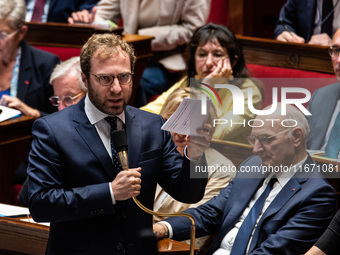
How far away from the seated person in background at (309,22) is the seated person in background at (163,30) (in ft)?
1.38

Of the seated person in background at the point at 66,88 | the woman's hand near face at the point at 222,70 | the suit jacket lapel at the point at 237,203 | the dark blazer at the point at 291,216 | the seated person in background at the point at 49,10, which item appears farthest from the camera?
the seated person in background at the point at 49,10

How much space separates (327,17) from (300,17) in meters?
0.13

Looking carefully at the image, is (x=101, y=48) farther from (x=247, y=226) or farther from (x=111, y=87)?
(x=247, y=226)

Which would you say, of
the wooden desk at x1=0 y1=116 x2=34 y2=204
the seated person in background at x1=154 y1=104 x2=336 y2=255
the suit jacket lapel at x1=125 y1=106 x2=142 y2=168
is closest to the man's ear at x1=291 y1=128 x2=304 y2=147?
the seated person in background at x1=154 y1=104 x2=336 y2=255

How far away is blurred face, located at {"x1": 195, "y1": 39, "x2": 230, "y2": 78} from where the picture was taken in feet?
7.90

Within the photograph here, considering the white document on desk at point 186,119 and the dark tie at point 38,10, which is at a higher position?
the dark tie at point 38,10

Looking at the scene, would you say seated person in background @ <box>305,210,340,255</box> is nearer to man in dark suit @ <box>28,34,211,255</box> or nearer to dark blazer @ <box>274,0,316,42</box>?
man in dark suit @ <box>28,34,211,255</box>

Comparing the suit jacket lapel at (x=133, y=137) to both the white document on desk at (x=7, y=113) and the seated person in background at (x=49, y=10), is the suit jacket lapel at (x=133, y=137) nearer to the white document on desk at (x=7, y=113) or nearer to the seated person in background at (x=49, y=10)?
the white document on desk at (x=7, y=113)

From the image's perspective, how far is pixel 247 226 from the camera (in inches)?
68.9

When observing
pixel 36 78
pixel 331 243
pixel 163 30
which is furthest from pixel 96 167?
pixel 163 30

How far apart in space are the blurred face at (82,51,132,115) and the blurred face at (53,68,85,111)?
822 millimetres

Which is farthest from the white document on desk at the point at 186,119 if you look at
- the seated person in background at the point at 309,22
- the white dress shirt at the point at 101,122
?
the seated person in background at the point at 309,22

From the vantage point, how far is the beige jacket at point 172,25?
2953 millimetres

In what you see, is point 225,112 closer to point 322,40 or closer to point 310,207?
point 310,207
